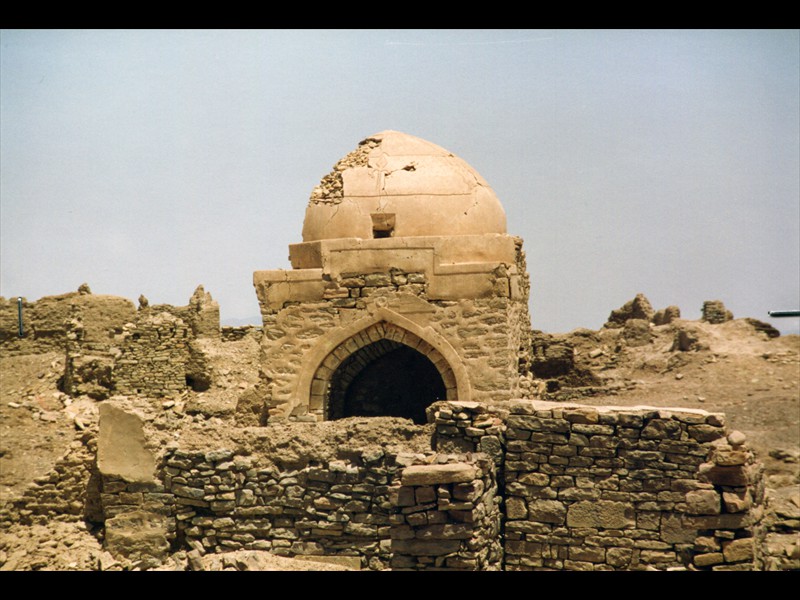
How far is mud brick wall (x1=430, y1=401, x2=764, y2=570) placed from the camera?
8.81 metres

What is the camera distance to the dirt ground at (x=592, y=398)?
1098 centimetres

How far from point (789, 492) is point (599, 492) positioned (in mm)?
4020

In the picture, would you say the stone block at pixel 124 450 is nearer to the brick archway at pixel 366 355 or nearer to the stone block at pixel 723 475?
the brick archway at pixel 366 355

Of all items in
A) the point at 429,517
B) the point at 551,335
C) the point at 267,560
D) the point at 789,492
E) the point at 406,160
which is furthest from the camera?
the point at 551,335

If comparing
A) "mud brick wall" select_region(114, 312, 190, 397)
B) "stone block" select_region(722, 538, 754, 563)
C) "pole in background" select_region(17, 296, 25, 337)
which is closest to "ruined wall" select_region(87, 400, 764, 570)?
"stone block" select_region(722, 538, 754, 563)

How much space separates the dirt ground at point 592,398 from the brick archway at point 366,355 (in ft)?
5.09

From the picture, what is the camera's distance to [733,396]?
63.4ft

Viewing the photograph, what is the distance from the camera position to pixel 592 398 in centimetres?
2042

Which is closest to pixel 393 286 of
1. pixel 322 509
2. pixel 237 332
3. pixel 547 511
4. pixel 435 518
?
pixel 322 509

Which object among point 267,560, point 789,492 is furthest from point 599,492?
point 789,492

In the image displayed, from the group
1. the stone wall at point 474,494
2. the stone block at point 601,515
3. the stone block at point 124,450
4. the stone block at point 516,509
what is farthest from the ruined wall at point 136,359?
the stone block at point 601,515

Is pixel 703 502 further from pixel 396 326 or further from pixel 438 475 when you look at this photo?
pixel 396 326

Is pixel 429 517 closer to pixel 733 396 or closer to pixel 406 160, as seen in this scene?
pixel 406 160

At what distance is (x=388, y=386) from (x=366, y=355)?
3.73ft
